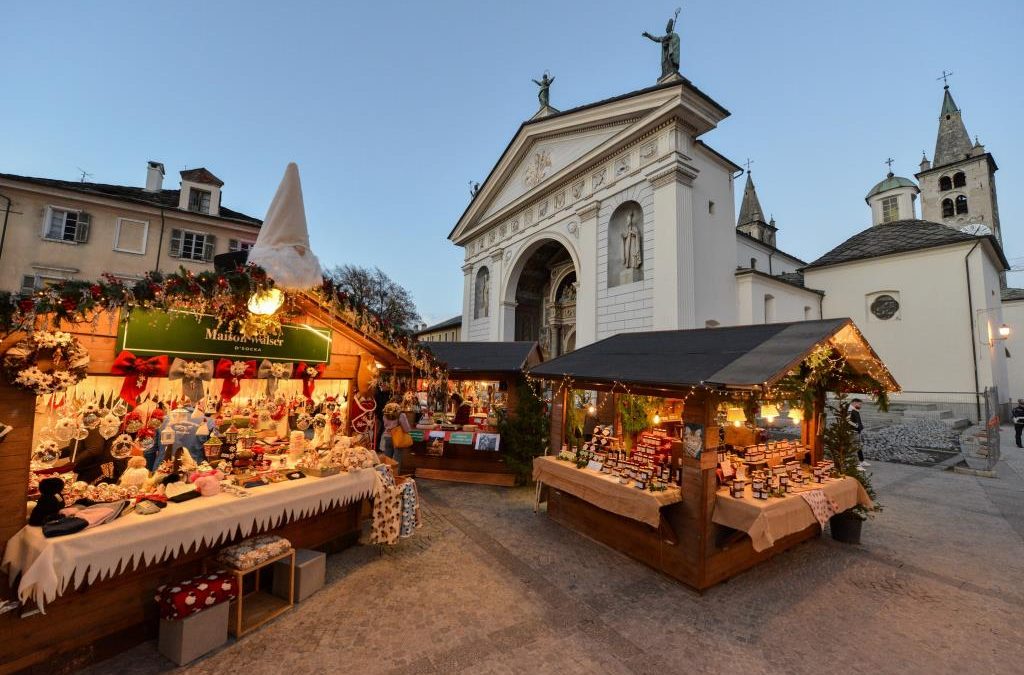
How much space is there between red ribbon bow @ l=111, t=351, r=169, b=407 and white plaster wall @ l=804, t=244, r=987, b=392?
27.3m

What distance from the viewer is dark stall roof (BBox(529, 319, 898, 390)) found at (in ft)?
16.9

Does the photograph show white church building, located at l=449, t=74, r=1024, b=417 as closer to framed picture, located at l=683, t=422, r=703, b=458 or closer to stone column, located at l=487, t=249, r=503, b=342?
stone column, located at l=487, t=249, r=503, b=342

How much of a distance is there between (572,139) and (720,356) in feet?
56.7

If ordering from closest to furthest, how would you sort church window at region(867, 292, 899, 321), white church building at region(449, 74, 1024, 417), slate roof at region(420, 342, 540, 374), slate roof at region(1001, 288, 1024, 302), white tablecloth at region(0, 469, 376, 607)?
white tablecloth at region(0, 469, 376, 607), slate roof at region(420, 342, 540, 374), white church building at region(449, 74, 1024, 417), church window at region(867, 292, 899, 321), slate roof at region(1001, 288, 1024, 302)

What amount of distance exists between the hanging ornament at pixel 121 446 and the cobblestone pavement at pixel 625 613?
2.05 meters

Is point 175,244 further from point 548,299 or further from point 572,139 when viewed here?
point 572,139

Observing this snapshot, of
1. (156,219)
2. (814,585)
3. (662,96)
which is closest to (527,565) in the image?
(814,585)

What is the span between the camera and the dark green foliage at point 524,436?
396 inches

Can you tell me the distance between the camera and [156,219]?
21.8m

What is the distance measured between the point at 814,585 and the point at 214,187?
98.5 feet

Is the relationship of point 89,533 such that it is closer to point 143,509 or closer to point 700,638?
point 143,509

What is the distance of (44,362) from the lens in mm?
3533

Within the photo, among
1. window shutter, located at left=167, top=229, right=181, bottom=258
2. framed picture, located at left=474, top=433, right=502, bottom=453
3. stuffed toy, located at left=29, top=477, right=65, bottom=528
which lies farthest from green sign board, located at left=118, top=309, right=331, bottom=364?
window shutter, located at left=167, top=229, right=181, bottom=258

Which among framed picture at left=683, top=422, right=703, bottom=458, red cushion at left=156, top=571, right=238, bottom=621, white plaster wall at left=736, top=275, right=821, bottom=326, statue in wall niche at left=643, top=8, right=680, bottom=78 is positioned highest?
statue in wall niche at left=643, top=8, right=680, bottom=78
